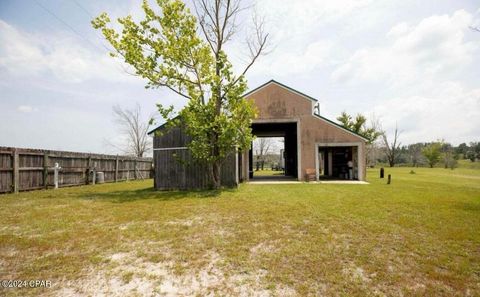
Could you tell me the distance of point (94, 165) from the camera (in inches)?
706

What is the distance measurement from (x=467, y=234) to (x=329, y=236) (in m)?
3.11

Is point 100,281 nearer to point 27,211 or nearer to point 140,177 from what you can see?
point 27,211

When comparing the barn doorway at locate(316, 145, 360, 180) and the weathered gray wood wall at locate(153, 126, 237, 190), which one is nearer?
the weathered gray wood wall at locate(153, 126, 237, 190)

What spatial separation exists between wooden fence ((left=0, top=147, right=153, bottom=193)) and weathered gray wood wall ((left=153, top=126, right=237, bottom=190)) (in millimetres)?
5870

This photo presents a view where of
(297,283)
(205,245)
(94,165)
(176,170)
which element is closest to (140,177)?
(94,165)

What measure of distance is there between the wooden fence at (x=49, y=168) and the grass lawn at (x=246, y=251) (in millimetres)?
5207

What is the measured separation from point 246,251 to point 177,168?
1034 cm

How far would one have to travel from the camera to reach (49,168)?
46.0 ft

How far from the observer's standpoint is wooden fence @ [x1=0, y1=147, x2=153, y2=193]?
38.4ft

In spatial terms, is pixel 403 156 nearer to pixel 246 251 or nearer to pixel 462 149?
pixel 462 149

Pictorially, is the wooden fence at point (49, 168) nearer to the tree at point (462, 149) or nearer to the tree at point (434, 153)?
the tree at point (434, 153)

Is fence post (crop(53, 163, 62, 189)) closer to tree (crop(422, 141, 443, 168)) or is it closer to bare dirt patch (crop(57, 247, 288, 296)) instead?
bare dirt patch (crop(57, 247, 288, 296))

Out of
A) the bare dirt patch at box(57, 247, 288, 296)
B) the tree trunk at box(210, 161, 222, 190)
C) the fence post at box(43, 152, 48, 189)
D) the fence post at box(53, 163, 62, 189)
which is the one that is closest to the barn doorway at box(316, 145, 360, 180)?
the tree trunk at box(210, 161, 222, 190)

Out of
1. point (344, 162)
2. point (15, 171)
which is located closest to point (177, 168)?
point (15, 171)
